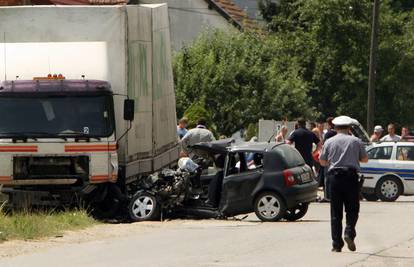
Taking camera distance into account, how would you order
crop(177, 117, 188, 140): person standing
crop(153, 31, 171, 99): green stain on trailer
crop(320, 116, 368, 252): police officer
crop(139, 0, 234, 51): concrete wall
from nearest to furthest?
crop(320, 116, 368, 252): police officer → crop(153, 31, 171, 99): green stain on trailer → crop(177, 117, 188, 140): person standing → crop(139, 0, 234, 51): concrete wall

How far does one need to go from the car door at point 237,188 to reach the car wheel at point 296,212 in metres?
0.83

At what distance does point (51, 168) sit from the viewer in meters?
20.5

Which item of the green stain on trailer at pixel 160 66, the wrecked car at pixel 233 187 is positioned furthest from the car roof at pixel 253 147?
the green stain on trailer at pixel 160 66

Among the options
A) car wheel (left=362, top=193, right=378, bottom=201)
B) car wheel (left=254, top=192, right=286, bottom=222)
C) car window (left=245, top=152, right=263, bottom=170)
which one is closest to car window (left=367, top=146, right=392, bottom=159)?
car wheel (left=362, top=193, right=378, bottom=201)

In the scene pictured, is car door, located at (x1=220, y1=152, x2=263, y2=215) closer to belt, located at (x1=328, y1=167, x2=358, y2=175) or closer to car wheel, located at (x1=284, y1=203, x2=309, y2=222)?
car wheel, located at (x1=284, y1=203, x2=309, y2=222)

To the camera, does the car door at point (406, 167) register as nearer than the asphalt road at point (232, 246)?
No

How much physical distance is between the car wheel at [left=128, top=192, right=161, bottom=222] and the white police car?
8.82 metres

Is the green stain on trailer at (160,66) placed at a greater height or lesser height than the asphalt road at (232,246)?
greater

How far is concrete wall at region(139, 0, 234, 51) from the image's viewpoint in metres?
48.2

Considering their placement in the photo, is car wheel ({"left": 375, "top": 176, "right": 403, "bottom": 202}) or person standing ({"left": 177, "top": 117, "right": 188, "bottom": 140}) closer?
person standing ({"left": 177, "top": 117, "right": 188, "bottom": 140})

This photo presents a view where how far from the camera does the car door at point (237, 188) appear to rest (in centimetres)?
2056

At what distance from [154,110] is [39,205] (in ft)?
11.6

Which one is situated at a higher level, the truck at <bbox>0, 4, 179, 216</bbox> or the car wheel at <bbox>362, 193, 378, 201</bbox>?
the truck at <bbox>0, 4, 179, 216</bbox>

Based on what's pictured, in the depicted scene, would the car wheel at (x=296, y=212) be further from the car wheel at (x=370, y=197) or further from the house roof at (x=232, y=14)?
the house roof at (x=232, y=14)
